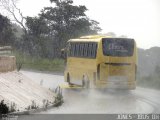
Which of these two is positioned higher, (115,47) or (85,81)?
(115,47)

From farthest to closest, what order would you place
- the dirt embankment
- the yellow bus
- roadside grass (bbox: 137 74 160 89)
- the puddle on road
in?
roadside grass (bbox: 137 74 160 89) → the yellow bus → the puddle on road → the dirt embankment

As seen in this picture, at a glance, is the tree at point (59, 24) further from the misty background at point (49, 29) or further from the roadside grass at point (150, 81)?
the roadside grass at point (150, 81)

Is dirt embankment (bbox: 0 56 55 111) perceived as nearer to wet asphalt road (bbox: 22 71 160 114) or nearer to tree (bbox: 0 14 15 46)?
wet asphalt road (bbox: 22 71 160 114)

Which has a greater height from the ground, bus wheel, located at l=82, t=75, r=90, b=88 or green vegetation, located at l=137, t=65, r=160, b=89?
bus wheel, located at l=82, t=75, r=90, b=88

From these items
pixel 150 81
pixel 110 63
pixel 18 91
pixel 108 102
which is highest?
pixel 110 63

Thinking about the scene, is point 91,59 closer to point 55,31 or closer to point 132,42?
point 132,42

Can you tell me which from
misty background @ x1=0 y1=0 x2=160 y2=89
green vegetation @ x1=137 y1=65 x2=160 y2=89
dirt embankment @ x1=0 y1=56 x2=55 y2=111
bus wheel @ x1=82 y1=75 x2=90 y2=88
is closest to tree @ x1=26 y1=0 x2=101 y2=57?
misty background @ x1=0 y1=0 x2=160 y2=89

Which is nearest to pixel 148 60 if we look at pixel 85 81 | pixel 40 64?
pixel 40 64

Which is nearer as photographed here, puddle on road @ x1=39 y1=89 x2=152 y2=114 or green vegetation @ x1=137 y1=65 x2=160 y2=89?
puddle on road @ x1=39 y1=89 x2=152 y2=114

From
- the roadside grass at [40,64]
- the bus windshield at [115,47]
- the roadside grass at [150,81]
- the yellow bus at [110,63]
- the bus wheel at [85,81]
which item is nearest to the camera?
the yellow bus at [110,63]

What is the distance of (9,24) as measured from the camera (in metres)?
62.7

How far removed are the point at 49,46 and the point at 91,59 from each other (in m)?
35.5

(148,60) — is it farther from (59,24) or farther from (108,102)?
(108,102)

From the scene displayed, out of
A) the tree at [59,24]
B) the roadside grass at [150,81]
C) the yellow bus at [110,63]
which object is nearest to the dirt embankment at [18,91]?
the yellow bus at [110,63]
